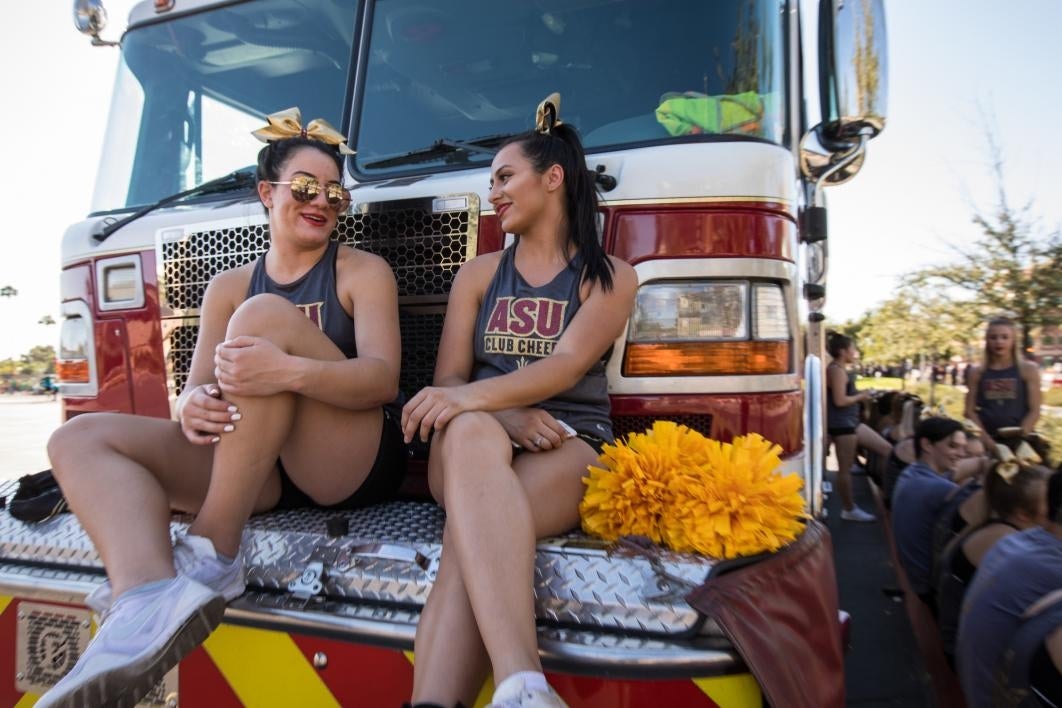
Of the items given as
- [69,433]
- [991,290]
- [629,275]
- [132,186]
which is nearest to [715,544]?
[629,275]

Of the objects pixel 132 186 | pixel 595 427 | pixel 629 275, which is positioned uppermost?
pixel 132 186

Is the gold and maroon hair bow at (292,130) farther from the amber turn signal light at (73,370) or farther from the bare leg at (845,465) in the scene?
the bare leg at (845,465)

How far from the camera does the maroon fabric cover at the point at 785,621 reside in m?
1.51

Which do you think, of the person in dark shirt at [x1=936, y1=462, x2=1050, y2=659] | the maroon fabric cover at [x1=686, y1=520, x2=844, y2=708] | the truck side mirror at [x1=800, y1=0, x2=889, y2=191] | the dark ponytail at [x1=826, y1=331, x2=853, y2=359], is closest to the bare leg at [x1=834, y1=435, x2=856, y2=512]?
the dark ponytail at [x1=826, y1=331, x2=853, y2=359]

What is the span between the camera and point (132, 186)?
311cm

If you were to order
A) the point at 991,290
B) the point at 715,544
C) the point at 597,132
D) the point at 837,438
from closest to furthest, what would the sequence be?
1. the point at 715,544
2. the point at 597,132
3. the point at 837,438
4. the point at 991,290

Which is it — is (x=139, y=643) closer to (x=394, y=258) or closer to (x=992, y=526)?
(x=394, y=258)

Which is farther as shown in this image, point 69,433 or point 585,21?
point 585,21

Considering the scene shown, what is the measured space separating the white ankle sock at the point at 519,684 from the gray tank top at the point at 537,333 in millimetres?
719

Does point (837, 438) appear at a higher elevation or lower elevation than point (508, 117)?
lower

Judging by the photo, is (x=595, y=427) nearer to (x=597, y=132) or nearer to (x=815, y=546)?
(x=815, y=546)

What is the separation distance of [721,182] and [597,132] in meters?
0.54

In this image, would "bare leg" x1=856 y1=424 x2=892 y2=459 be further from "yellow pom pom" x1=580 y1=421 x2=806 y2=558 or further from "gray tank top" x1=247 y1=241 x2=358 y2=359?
"gray tank top" x1=247 y1=241 x2=358 y2=359

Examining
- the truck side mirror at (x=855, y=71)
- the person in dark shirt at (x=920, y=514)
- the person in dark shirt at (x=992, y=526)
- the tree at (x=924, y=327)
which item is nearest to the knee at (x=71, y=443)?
the truck side mirror at (x=855, y=71)
